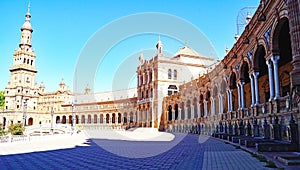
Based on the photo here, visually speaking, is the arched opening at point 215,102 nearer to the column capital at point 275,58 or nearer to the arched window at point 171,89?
the column capital at point 275,58

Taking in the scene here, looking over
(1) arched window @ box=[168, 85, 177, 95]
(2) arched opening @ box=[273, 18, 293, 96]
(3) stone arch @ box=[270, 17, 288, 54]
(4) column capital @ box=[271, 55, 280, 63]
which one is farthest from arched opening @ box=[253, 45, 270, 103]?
(1) arched window @ box=[168, 85, 177, 95]

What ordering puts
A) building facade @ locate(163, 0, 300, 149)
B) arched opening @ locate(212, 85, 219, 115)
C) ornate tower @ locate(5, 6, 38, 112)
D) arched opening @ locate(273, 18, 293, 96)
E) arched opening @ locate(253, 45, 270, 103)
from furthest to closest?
ornate tower @ locate(5, 6, 38, 112)
arched opening @ locate(212, 85, 219, 115)
arched opening @ locate(253, 45, 270, 103)
arched opening @ locate(273, 18, 293, 96)
building facade @ locate(163, 0, 300, 149)

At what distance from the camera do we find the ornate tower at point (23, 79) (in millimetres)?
75188

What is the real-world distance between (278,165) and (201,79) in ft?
78.6

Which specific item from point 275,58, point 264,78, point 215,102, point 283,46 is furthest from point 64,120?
point 275,58

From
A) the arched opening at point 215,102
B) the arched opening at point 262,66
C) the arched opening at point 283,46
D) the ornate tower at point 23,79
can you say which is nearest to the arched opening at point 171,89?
the arched opening at point 215,102

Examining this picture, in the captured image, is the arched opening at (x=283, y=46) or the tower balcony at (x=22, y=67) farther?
the tower balcony at (x=22, y=67)

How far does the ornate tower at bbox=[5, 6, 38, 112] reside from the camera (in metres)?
75.2

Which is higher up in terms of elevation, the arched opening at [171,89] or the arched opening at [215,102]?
the arched opening at [171,89]

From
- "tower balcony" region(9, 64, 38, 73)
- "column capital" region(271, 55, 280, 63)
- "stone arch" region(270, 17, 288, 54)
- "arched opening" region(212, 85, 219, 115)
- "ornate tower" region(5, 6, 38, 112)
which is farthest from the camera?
"tower balcony" region(9, 64, 38, 73)

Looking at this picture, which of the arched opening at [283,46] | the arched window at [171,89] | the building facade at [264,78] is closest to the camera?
the building facade at [264,78]

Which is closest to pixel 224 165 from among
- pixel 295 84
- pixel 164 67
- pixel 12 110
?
pixel 295 84

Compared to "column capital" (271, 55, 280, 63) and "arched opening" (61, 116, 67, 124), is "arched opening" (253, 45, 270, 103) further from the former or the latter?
"arched opening" (61, 116, 67, 124)

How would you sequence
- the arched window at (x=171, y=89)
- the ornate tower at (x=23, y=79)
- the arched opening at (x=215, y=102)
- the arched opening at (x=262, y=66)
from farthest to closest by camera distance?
the ornate tower at (x=23, y=79) < the arched window at (x=171, y=89) < the arched opening at (x=215, y=102) < the arched opening at (x=262, y=66)
